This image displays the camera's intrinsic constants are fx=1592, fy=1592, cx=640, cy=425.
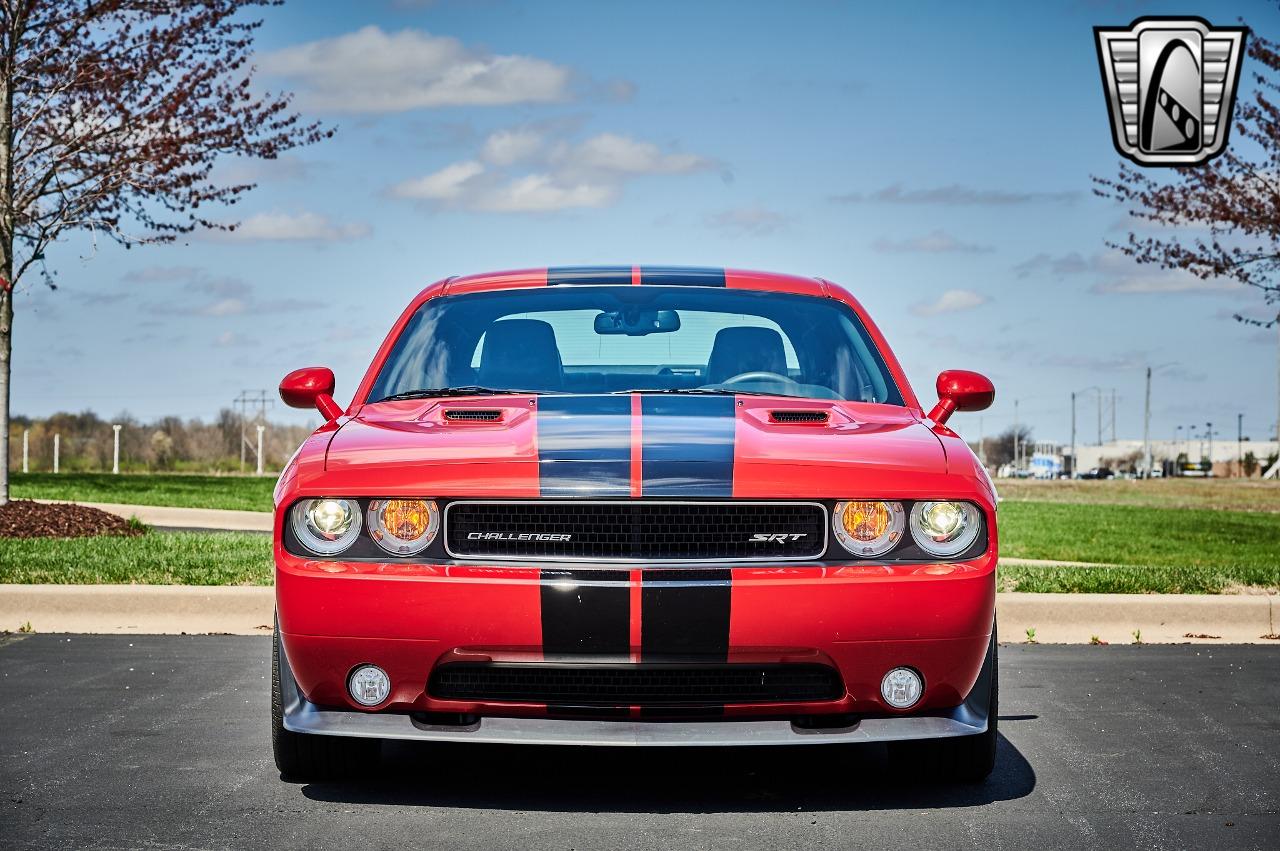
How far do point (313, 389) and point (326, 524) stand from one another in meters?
1.24

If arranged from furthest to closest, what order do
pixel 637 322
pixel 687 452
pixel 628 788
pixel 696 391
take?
pixel 637 322 → pixel 696 391 → pixel 628 788 → pixel 687 452

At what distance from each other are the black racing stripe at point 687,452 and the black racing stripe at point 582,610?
30 centimetres

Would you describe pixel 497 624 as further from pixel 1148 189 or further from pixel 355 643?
pixel 1148 189

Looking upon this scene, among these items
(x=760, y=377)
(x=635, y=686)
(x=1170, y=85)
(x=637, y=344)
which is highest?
(x=1170, y=85)

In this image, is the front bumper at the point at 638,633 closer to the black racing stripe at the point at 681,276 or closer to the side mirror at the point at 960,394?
the side mirror at the point at 960,394

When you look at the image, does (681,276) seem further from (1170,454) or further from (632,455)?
(1170,454)

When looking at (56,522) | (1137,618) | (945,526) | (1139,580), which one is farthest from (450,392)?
(56,522)

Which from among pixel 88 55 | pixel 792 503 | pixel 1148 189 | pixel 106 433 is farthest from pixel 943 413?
pixel 106 433

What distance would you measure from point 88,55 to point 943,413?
14167 millimetres

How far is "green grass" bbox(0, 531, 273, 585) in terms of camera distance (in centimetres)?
1073

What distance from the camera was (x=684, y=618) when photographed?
4328 millimetres

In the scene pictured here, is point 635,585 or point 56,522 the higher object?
point 635,585

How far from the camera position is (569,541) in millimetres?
4422

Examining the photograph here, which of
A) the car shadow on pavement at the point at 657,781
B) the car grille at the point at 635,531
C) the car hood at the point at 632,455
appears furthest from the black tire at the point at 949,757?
the car grille at the point at 635,531
